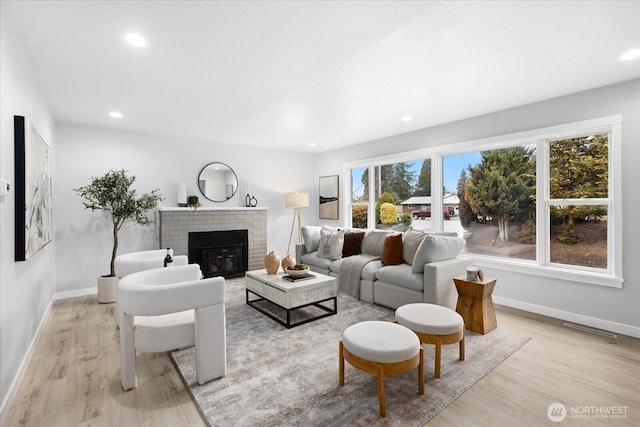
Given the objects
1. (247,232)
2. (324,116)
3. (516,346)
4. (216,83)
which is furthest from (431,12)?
(247,232)

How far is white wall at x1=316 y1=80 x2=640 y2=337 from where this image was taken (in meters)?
2.96

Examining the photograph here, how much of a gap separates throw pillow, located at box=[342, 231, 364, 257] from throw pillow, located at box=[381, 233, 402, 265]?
27.9 inches

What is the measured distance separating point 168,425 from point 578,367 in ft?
9.59

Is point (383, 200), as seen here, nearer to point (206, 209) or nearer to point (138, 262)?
point (206, 209)

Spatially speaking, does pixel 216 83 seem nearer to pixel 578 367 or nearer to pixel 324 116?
pixel 324 116

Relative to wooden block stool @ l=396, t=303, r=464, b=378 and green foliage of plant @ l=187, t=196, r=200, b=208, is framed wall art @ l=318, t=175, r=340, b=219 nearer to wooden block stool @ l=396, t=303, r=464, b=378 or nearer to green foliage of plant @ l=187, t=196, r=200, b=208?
green foliage of plant @ l=187, t=196, r=200, b=208

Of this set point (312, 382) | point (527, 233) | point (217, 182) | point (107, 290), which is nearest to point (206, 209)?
point (217, 182)

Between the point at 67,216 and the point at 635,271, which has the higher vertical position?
the point at 67,216

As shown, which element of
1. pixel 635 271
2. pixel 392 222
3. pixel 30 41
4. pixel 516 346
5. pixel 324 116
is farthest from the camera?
pixel 392 222

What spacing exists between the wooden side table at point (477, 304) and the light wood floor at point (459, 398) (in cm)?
37

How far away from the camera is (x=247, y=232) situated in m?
5.77

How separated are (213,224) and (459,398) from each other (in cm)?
446

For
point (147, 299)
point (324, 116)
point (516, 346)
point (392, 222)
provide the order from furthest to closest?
point (392, 222)
point (324, 116)
point (516, 346)
point (147, 299)

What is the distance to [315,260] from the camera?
4.84m
